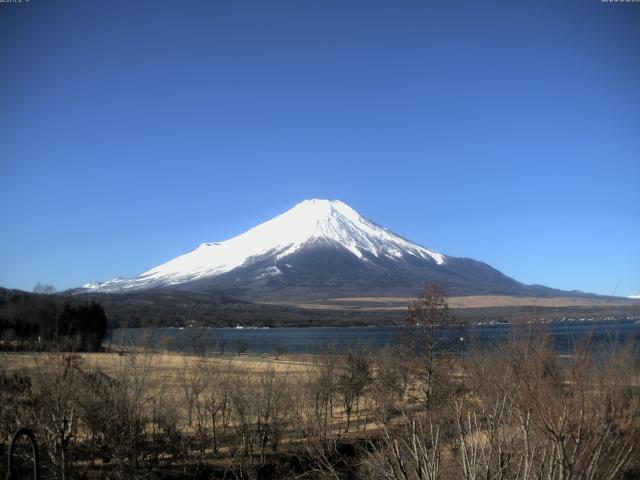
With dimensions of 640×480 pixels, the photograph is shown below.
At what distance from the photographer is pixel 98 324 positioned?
74438mm

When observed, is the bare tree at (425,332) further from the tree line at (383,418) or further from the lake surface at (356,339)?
the lake surface at (356,339)

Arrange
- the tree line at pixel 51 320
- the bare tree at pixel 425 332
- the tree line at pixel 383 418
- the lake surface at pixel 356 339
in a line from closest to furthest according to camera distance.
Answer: the tree line at pixel 383 418 < the lake surface at pixel 356 339 < the bare tree at pixel 425 332 < the tree line at pixel 51 320

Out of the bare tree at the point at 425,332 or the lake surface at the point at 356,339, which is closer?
the lake surface at the point at 356,339

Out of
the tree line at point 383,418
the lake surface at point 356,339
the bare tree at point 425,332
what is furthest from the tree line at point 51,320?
the bare tree at point 425,332

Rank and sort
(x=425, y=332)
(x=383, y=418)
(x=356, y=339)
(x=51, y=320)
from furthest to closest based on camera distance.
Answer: (x=51, y=320), (x=356, y=339), (x=425, y=332), (x=383, y=418)

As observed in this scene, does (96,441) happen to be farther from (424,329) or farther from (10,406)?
(424,329)

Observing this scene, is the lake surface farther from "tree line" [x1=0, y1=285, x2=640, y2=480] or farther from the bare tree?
the bare tree

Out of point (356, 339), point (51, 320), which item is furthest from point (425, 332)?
point (51, 320)

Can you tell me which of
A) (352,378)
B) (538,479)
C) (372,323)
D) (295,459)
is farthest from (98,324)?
(372,323)

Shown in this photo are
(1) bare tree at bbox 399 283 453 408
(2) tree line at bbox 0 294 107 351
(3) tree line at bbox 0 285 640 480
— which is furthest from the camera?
(2) tree line at bbox 0 294 107 351

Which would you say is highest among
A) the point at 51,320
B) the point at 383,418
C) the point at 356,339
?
the point at 383,418

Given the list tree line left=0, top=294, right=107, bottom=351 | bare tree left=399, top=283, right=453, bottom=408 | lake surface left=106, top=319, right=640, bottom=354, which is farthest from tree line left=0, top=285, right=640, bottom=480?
tree line left=0, top=294, right=107, bottom=351

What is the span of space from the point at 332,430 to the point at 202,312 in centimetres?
A: 16354

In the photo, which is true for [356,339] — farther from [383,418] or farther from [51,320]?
[383,418]
